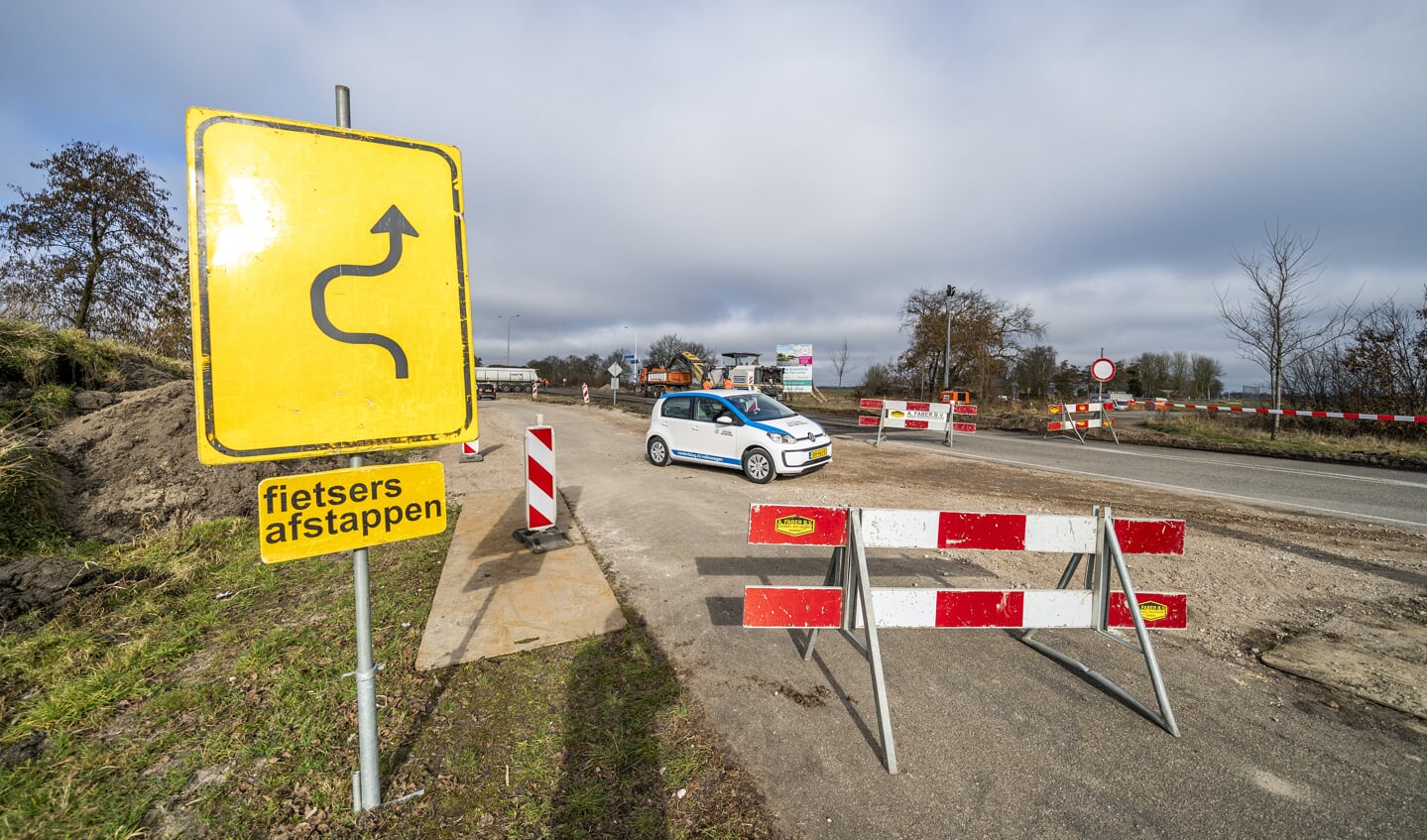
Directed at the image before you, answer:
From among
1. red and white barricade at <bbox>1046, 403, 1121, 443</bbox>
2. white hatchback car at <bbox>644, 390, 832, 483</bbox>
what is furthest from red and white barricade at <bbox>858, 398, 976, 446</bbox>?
red and white barricade at <bbox>1046, 403, 1121, 443</bbox>

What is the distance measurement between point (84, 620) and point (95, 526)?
2241 millimetres

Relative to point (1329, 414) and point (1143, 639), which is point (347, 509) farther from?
point (1329, 414)

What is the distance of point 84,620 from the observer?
3.55m

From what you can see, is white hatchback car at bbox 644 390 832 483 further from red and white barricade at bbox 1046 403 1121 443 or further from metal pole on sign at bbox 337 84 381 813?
red and white barricade at bbox 1046 403 1121 443

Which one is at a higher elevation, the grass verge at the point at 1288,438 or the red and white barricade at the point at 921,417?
the red and white barricade at the point at 921,417

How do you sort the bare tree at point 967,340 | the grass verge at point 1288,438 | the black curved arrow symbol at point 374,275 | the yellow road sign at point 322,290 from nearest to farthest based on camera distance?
the yellow road sign at point 322,290, the black curved arrow symbol at point 374,275, the grass verge at point 1288,438, the bare tree at point 967,340

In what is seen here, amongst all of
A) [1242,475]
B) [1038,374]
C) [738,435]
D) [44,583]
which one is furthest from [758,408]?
[1038,374]

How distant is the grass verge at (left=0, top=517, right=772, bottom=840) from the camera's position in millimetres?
2002

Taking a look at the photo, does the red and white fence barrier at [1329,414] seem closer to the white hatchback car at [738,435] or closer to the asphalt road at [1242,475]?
the asphalt road at [1242,475]

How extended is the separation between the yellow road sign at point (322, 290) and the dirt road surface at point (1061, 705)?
212cm

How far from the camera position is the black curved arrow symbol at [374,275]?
5.89 ft

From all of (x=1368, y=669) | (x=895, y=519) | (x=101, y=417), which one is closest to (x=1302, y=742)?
(x=1368, y=669)

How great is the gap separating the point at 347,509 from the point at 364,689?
28.4 inches

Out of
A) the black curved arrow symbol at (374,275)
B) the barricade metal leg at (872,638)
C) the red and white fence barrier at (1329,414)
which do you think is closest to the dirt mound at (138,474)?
the black curved arrow symbol at (374,275)
